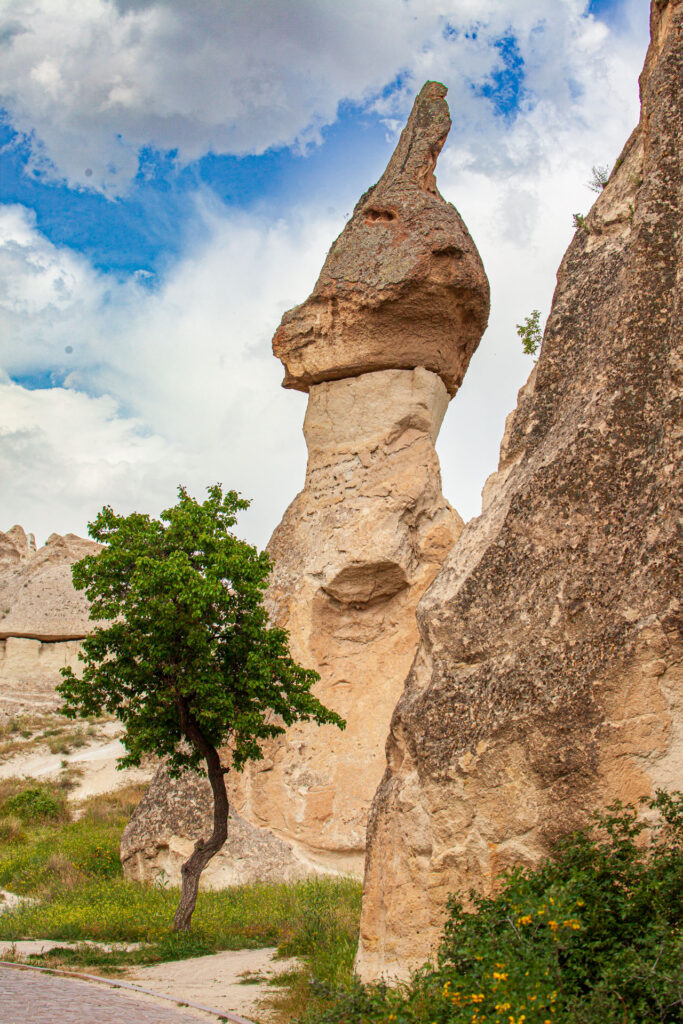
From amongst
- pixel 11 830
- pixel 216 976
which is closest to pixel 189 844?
pixel 216 976

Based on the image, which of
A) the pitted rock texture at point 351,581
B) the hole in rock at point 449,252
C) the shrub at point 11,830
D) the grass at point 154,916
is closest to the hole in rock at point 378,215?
the hole in rock at point 449,252

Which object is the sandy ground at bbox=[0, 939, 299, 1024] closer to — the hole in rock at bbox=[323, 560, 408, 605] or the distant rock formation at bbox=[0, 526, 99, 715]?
the hole in rock at bbox=[323, 560, 408, 605]

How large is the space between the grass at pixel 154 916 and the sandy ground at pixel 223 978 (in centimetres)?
15

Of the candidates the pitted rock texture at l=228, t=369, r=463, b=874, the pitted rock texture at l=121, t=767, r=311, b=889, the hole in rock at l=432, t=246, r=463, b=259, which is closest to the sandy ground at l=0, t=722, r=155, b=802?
the pitted rock texture at l=121, t=767, r=311, b=889

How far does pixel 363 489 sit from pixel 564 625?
6956 mm

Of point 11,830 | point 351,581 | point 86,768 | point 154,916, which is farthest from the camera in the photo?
point 86,768

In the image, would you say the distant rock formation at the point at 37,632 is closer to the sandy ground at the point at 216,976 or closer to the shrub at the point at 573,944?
the sandy ground at the point at 216,976

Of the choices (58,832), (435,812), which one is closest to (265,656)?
(435,812)

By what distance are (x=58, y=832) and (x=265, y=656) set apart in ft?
23.6

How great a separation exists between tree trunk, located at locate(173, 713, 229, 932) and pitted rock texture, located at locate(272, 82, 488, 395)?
227 inches

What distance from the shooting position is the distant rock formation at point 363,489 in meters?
10.5

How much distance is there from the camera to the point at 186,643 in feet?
28.0

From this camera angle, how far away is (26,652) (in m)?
22.8

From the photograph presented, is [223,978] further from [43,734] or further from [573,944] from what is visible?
[43,734]
